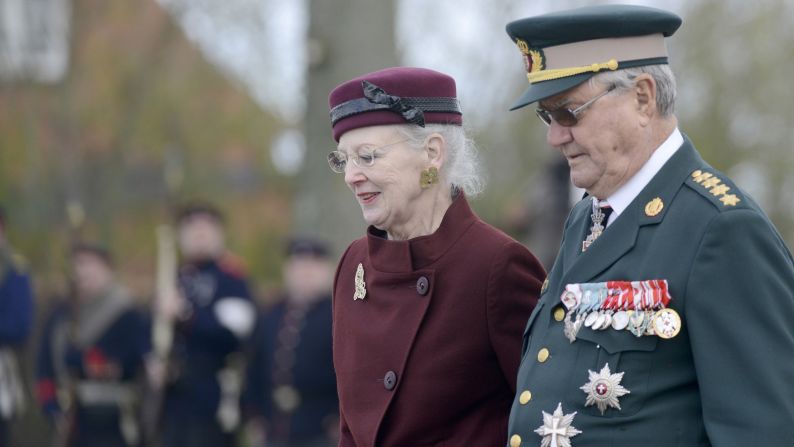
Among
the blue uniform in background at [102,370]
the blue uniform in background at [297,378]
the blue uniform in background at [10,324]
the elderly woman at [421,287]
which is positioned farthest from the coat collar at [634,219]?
the blue uniform in background at [102,370]

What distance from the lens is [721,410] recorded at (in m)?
3.09

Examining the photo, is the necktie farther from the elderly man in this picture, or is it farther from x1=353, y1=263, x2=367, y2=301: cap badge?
x1=353, y1=263, x2=367, y2=301: cap badge

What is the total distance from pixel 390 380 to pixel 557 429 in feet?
2.42

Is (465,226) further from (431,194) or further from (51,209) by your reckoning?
(51,209)

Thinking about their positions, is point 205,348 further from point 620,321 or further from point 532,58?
point 620,321

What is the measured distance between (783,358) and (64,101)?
49.3 feet

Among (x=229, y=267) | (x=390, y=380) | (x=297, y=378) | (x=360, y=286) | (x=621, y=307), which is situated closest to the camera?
(x=621, y=307)

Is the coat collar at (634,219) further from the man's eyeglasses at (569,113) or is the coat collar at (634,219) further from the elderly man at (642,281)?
the man's eyeglasses at (569,113)

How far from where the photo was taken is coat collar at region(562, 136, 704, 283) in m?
3.38

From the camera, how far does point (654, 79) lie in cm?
340

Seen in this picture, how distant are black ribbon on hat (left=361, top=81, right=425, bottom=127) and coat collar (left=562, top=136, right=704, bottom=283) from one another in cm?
79

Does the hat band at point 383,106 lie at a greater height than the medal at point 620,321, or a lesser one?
greater

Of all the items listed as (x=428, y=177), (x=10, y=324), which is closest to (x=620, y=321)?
(x=428, y=177)

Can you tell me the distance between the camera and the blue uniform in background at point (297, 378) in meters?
10.3
